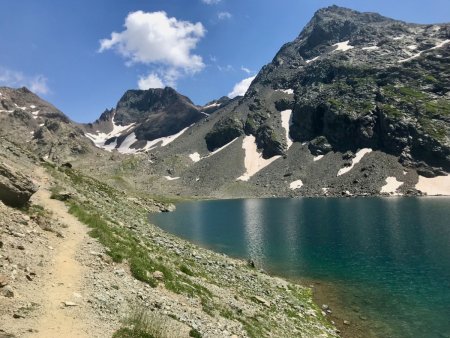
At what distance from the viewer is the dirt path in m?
14.6

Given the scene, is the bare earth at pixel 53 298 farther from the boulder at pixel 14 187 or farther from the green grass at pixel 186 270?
the green grass at pixel 186 270

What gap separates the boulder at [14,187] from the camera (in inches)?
1031

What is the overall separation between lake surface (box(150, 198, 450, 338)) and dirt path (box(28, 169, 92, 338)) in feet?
83.0

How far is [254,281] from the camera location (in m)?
39.7

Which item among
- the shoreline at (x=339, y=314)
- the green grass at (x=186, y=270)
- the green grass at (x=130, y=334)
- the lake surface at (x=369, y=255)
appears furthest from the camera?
the lake surface at (x=369, y=255)

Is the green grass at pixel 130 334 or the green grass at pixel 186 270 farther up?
the green grass at pixel 130 334

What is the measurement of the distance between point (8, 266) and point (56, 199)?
26335mm

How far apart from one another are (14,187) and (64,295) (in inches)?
503

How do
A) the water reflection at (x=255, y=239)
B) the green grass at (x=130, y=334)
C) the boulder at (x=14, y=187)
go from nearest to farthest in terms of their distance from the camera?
1. the green grass at (x=130, y=334)
2. the boulder at (x=14, y=187)
3. the water reflection at (x=255, y=239)

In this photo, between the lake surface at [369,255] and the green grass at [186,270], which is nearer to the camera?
the green grass at [186,270]

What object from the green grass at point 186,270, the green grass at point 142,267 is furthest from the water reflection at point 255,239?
the green grass at point 142,267

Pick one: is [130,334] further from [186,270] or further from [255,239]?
[255,239]

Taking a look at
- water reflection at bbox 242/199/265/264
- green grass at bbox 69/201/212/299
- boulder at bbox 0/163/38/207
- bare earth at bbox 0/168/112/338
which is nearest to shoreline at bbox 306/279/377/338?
green grass at bbox 69/201/212/299

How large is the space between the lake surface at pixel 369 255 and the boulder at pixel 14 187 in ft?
100
